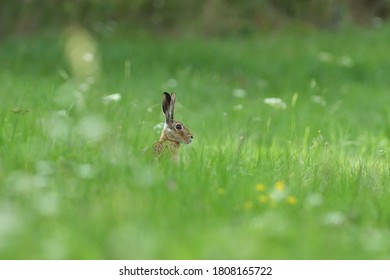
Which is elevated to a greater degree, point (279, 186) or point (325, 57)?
point (325, 57)

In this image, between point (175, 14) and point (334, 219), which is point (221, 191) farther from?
point (175, 14)

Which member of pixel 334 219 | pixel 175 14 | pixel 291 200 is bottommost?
pixel 334 219

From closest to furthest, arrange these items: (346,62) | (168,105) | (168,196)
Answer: (168,196), (168,105), (346,62)

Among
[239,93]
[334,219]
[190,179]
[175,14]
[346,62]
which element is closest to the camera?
[334,219]

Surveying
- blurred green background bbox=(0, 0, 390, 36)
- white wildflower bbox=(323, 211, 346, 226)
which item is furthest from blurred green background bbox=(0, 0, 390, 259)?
blurred green background bbox=(0, 0, 390, 36)

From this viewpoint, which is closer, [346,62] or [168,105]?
[168,105]

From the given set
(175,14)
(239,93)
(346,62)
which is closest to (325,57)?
(346,62)

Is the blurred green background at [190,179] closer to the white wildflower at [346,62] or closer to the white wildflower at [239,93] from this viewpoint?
the white wildflower at [239,93]

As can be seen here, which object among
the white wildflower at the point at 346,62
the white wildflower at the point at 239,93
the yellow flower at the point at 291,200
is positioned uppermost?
the white wildflower at the point at 346,62

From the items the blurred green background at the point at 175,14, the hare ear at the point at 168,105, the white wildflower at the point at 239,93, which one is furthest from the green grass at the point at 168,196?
the blurred green background at the point at 175,14

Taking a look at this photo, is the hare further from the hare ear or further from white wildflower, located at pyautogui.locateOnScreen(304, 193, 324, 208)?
white wildflower, located at pyautogui.locateOnScreen(304, 193, 324, 208)

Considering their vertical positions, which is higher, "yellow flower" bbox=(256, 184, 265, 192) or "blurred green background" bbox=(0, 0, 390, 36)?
"blurred green background" bbox=(0, 0, 390, 36)
